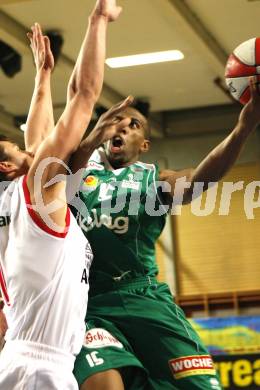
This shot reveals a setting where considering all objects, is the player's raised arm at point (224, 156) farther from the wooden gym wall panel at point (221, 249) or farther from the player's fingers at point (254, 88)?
the wooden gym wall panel at point (221, 249)

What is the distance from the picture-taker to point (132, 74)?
44.1ft

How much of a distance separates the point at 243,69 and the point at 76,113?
1.28 meters

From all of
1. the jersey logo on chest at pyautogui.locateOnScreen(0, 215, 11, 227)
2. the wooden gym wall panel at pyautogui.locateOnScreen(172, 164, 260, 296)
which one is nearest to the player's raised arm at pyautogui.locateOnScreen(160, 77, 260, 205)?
the jersey logo on chest at pyautogui.locateOnScreen(0, 215, 11, 227)

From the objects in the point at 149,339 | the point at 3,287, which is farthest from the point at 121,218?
the point at 3,287

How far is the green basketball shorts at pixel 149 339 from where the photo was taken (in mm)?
4699

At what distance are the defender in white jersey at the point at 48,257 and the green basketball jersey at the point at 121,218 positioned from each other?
0.76 m

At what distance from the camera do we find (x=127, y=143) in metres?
5.31

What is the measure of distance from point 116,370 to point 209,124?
12.0 m

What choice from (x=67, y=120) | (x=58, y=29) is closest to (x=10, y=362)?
(x=67, y=120)

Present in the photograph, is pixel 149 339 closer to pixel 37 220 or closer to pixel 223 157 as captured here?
pixel 223 157

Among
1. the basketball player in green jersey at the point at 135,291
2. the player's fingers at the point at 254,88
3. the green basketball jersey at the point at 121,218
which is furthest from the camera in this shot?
the green basketball jersey at the point at 121,218

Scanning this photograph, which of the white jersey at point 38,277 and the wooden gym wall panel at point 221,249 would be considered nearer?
the white jersey at point 38,277

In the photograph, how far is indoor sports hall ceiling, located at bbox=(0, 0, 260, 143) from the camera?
10594 millimetres

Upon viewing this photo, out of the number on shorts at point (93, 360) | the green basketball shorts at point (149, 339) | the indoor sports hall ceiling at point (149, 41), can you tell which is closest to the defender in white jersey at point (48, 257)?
the number on shorts at point (93, 360)
